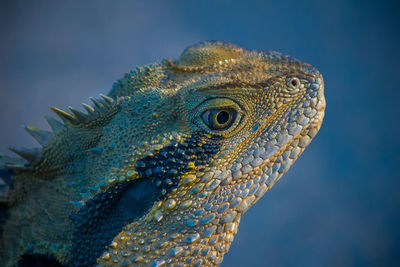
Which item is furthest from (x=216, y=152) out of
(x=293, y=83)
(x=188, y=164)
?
(x=293, y=83)

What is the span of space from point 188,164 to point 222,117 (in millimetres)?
242

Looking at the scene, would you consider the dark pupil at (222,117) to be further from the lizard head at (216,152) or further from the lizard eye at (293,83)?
the lizard eye at (293,83)

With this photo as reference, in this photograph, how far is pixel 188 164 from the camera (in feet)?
4.01

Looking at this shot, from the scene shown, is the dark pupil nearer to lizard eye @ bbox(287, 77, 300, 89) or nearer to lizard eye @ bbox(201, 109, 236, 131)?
lizard eye @ bbox(201, 109, 236, 131)

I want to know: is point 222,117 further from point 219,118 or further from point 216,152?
point 216,152

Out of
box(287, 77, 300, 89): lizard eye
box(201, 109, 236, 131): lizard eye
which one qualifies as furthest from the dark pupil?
box(287, 77, 300, 89): lizard eye

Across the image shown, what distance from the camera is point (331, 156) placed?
348 cm

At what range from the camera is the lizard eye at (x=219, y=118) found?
1254mm

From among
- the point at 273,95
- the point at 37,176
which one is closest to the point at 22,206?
the point at 37,176

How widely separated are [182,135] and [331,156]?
2.75 m

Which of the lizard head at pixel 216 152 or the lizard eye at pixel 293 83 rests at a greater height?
the lizard eye at pixel 293 83

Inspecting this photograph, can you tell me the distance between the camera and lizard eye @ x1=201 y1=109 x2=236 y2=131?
4.11 ft

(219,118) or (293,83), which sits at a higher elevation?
(293,83)

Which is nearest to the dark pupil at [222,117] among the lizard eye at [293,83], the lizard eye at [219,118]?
the lizard eye at [219,118]
